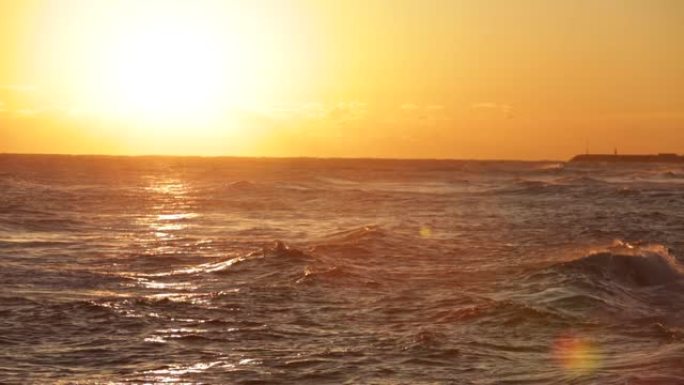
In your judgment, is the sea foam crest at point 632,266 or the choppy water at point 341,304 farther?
the sea foam crest at point 632,266

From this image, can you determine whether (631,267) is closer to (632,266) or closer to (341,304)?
(632,266)

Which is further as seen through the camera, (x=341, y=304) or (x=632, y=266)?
(x=632, y=266)

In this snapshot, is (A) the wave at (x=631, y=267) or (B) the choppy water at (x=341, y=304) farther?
(A) the wave at (x=631, y=267)

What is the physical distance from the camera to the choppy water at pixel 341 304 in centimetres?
1358

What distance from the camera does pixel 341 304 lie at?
1950 centimetres

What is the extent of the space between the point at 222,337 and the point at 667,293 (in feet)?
36.3

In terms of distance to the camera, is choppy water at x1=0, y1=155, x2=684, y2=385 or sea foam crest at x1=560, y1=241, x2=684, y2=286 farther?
sea foam crest at x1=560, y1=241, x2=684, y2=286

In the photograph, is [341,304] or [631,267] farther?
[631,267]

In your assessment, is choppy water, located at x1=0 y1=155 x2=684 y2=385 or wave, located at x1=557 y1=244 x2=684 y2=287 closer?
choppy water, located at x1=0 y1=155 x2=684 y2=385

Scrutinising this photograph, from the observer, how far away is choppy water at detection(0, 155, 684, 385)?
44.5 ft

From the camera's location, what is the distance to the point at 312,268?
25000 millimetres

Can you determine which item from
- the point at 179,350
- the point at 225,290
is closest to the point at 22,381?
the point at 179,350

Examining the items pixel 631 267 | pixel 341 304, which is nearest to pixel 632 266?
pixel 631 267

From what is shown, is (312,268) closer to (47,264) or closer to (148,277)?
(148,277)
